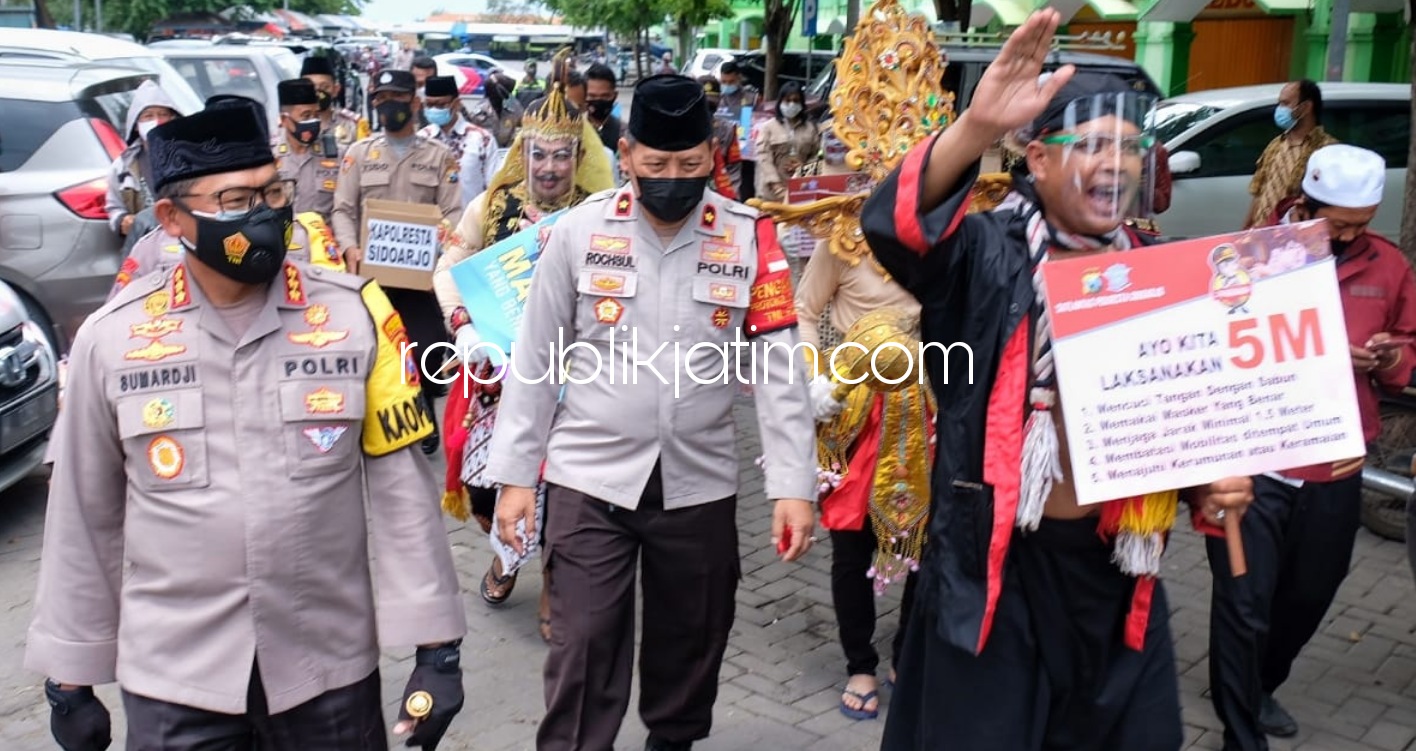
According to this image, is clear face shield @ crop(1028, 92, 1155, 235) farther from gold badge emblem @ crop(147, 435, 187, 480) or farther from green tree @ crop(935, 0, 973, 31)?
green tree @ crop(935, 0, 973, 31)

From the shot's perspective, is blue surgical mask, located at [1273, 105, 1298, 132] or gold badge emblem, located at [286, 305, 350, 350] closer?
gold badge emblem, located at [286, 305, 350, 350]

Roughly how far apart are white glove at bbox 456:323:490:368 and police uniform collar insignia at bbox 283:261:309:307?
1832 millimetres

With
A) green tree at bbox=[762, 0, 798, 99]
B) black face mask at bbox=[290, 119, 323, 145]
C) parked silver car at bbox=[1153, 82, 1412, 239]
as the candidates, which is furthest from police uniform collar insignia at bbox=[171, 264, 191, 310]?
green tree at bbox=[762, 0, 798, 99]

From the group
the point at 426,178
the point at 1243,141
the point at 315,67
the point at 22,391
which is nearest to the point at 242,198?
the point at 22,391

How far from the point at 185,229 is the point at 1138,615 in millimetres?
2104

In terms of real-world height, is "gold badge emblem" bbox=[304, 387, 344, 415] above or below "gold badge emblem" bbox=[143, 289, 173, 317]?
below

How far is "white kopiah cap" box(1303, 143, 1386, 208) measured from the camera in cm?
423

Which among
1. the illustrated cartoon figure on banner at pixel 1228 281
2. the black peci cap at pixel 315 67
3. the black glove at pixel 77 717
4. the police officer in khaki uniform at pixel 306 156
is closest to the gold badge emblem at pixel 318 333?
the black glove at pixel 77 717

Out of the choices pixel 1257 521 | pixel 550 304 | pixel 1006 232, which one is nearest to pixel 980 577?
pixel 1006 232

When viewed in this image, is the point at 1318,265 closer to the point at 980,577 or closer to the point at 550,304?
the point at 980,577

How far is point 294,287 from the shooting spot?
288cm

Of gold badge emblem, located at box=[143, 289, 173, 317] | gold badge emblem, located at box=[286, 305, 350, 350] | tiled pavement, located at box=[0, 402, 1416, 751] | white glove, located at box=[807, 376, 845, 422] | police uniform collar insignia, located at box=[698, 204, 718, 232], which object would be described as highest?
police uniform collar insignia, located at box=[698, 204, 718, 232]

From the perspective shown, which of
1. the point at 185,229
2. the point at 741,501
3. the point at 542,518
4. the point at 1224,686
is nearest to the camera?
the point at 185,229

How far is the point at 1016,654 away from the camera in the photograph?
299 centimetres
